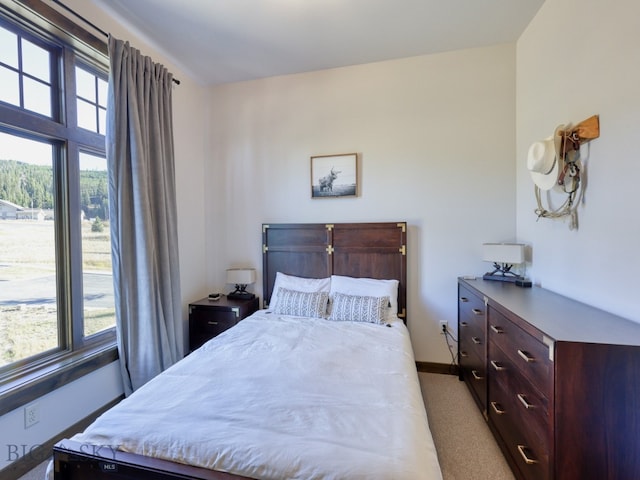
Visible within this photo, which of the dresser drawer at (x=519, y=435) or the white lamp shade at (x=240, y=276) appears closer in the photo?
the dresser drawer at (x=519, y=435)

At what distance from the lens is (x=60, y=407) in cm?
186

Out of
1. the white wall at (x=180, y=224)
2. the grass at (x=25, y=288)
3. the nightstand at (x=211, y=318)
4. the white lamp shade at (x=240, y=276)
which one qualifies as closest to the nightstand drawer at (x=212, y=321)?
the nightstand at (x=211, y=318)

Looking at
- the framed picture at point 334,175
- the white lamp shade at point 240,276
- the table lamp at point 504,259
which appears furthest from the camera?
the white lamp shade at point 240,276

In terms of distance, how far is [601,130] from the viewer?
5.17ft

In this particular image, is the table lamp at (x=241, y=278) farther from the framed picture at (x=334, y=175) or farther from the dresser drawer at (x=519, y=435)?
the dresser drawer at (x=519, y=435)

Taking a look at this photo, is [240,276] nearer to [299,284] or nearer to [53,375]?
[299,284]

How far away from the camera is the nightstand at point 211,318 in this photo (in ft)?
9.50

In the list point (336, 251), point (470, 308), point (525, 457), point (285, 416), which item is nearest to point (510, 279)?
point (470, 308)

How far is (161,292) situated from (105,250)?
0.55 meters

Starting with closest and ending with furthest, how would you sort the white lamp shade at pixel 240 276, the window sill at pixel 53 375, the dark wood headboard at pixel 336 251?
the window sill at pixel 53 375 → the dark wood headboard at pixel 336 251 → the white lamp shade at pixel 240 276

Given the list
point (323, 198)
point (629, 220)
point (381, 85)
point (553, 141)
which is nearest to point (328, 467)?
point (629, 220)

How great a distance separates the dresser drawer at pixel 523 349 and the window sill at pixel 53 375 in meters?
2.73

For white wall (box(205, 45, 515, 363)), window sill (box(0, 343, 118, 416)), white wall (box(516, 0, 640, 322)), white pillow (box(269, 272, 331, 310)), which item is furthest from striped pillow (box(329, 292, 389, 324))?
window sill (box(0, 343, 118, 416))

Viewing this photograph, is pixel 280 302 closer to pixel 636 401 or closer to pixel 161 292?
pixel 161 292
